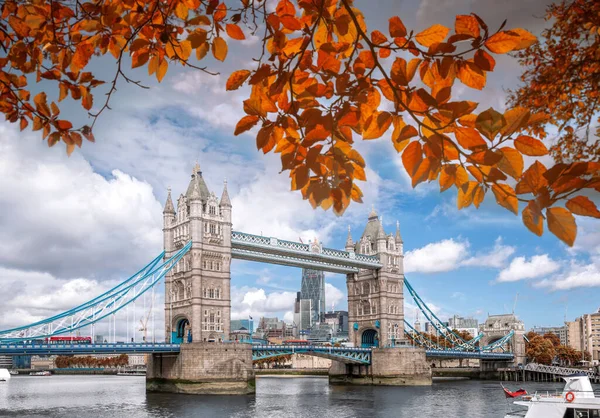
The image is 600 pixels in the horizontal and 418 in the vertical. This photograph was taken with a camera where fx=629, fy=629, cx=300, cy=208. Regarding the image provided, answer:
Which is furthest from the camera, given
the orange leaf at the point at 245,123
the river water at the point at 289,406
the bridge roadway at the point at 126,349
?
the bridge roadway at the point at 126,349

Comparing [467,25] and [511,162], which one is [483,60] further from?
[511,162]

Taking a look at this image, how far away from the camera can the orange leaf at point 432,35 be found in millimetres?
3057

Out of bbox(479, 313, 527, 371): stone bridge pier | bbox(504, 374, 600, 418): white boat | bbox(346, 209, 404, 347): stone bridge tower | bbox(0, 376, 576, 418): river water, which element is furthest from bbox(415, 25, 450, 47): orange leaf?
bbox(479, 313, 527, 371): stone bridge pier

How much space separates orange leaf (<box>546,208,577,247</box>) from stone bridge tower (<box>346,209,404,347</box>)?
67.5 meters

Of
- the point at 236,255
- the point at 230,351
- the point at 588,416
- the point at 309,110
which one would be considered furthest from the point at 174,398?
the point at 309,110

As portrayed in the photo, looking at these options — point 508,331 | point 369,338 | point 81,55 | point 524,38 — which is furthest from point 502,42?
point 508,331

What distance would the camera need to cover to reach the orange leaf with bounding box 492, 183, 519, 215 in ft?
9.17

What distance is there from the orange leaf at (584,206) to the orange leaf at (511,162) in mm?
270

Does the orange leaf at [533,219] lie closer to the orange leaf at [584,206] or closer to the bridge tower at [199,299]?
the orange leaf at [584,206]

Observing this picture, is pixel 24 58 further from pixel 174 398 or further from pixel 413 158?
pixel 174 398

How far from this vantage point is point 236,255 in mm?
56750

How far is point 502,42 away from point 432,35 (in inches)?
13.8

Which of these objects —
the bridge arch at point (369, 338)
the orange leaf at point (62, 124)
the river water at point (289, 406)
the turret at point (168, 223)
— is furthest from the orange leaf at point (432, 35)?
the bridge arch at point (369, 338)

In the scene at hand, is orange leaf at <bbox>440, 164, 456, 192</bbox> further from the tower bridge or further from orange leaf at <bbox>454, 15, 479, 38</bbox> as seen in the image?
the tower bridge
